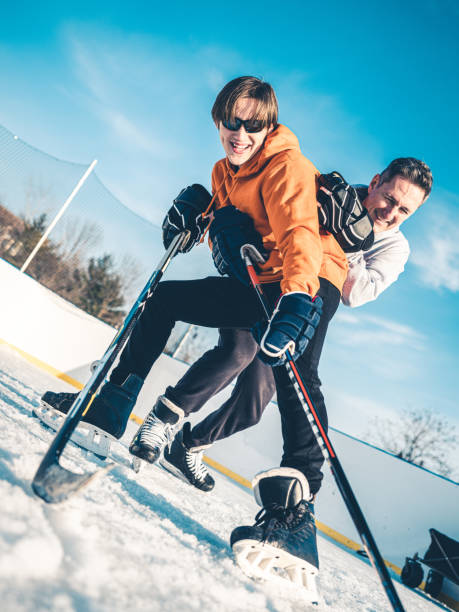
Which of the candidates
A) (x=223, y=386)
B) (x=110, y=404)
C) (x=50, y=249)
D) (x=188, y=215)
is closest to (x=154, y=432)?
(x=110, y=404)

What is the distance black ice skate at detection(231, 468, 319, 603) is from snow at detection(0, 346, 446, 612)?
0.03m

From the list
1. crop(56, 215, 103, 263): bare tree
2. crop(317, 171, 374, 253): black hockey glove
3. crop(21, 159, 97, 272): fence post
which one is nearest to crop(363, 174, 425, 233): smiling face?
crop(317, 171, 374, 253): black hockey glove

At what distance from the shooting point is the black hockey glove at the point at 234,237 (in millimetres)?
1460

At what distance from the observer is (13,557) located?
53 centimetres

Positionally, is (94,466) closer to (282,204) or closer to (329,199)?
(282,204)

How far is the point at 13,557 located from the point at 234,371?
1.10 meters

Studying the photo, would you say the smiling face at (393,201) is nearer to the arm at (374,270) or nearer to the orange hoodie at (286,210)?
the arm at (374,270)

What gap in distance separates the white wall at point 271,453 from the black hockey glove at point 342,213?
3.61 metres

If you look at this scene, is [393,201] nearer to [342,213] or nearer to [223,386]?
[342,213]

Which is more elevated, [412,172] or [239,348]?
[412,172]

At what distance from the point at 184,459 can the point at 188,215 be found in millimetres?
1036

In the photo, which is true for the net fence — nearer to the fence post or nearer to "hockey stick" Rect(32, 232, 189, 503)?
the fence post

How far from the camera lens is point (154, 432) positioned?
1.45 m

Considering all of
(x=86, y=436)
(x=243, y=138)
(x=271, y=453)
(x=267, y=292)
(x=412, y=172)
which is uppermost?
(x=412, y=172)
